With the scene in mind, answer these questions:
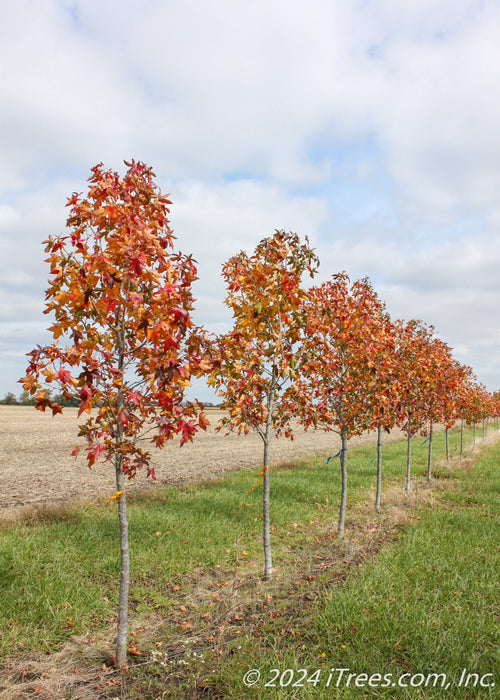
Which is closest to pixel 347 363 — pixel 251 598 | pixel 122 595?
pixel 251 598

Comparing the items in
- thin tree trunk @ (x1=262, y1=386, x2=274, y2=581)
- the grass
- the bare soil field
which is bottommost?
the bare soil field

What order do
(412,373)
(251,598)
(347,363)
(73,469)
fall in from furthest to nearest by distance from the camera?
(73,469)
(412,373)
(347,363)
(251,598)

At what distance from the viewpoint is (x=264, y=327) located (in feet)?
21.4

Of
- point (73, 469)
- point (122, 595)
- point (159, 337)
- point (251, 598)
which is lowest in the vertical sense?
point (73, 469)

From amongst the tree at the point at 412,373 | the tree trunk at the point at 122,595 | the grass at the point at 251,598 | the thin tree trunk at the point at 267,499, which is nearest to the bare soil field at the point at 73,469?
the thin tree trunk at the point at 267,499

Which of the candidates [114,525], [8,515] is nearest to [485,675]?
[114,525]

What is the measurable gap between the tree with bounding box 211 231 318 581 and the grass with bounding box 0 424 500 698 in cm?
117

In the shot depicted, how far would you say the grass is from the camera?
156 inches

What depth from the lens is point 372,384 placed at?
849 centimetres

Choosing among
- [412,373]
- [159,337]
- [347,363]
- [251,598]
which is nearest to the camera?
[159,337]

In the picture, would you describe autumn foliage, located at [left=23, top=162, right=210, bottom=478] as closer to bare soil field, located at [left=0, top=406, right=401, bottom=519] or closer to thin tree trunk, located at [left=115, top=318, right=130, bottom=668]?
thin tree trunk, located at [left=115, top=318, right=130, bottom=668]

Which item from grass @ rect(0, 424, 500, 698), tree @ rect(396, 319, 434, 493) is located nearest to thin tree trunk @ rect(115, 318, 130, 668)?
grass @ rect(0, 424, 500, 698)

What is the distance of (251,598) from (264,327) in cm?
368

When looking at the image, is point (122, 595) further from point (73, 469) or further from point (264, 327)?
point (73, 469)
